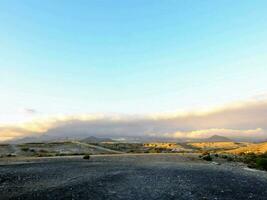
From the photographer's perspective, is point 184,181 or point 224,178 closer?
point 184,181

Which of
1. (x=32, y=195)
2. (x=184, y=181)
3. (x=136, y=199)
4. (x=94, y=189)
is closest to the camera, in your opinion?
(x=136, y=199)

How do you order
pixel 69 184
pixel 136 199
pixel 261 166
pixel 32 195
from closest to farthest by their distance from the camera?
pixel 136 199, pixel 32 195, pixel 69 184, pixel 261 166

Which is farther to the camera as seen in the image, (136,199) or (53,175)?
(53,175)

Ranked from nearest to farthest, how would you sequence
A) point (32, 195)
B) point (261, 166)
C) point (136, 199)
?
point (136, 199) < point (32, 195) < point (261, 166)

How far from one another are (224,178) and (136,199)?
1176 cm

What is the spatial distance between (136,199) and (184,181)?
7.63m

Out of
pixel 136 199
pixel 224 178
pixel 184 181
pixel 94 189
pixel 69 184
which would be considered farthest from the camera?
pixel 224 178

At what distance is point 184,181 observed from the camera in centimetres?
2558

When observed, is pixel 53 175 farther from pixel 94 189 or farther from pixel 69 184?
pixel 94 189

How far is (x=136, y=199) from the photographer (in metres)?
19.1

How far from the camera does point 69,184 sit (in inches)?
944

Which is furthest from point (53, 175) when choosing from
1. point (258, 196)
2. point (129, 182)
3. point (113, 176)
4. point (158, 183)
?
point (258, 196)

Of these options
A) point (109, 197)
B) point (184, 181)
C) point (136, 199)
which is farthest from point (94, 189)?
point (184, 181)

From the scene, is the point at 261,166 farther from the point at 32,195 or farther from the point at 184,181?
the point at 32,195
